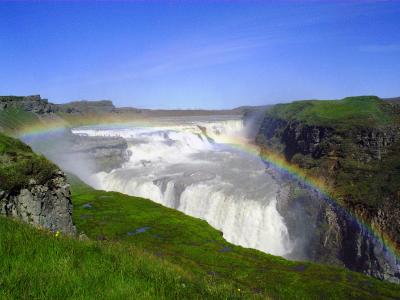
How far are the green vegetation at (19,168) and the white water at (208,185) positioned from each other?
4151cm

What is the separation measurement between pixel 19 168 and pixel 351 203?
5372 centimetres

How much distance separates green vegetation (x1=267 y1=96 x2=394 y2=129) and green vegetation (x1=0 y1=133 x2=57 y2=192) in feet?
220

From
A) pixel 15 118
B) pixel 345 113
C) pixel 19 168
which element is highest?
pixel 15 118

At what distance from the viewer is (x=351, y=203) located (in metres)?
67.6

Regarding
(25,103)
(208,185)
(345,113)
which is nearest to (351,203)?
(208,185)

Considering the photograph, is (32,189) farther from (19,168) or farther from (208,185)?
(208,185)

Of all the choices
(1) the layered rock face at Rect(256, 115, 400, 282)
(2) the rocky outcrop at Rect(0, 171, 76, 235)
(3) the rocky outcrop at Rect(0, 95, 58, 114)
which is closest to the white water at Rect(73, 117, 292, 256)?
(1) the layered rock face at Rect(256, 115, 400, 282)

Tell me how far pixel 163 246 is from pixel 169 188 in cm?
3263

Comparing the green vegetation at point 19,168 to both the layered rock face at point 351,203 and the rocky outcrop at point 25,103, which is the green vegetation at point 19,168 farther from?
the rocky outcrop at point 25,103

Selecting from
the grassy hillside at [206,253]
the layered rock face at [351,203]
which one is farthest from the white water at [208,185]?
the grassy hillside at [206,253]

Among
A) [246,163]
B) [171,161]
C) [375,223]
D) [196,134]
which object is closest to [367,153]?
[375,223]

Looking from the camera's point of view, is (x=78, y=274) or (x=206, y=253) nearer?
(x=78, y=274)

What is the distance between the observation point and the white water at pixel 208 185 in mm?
67312

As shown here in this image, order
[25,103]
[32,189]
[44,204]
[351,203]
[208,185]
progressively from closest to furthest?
1. [32,189]
2. [44,204]
3. [351,203]
4. [208,185]
5. [25,103]
